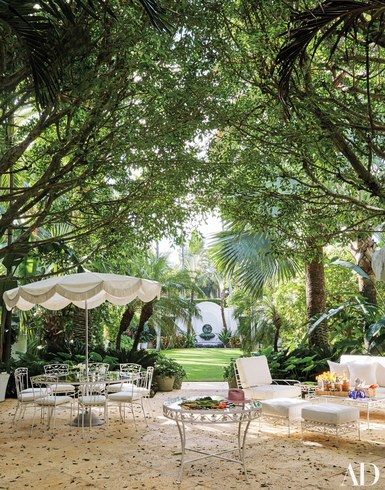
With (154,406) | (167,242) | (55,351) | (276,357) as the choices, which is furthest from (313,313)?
(55,351)

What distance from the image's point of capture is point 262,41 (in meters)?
6.35

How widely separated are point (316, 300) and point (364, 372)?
141 inches

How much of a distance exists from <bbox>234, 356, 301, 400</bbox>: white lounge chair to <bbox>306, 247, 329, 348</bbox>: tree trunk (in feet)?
11.3

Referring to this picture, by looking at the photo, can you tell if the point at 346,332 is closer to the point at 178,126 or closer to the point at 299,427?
the point at 299,427

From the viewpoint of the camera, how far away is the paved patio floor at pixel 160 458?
5730mm

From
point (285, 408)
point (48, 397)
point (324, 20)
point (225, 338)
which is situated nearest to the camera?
point (324, 20)

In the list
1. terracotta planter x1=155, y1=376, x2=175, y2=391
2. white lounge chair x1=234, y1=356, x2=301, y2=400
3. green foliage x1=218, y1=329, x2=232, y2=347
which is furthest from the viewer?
green foliage x1=218, y1=329, x2=232, y2=347

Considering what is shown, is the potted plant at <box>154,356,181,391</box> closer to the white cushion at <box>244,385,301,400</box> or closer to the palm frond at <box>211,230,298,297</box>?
the palm frond at <box>211,230,298,297</box>

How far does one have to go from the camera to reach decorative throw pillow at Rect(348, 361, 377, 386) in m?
9.50

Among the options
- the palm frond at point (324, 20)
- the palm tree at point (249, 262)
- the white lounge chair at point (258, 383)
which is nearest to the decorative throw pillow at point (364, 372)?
the white lounge chair at point (258, 383)

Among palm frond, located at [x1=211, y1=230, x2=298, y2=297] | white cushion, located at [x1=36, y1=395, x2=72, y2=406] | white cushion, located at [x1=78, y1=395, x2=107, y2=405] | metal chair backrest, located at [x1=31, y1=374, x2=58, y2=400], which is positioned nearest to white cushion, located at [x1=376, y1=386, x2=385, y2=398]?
white cushion, located at [x1=78, y1=395, x2=107, y2=405]

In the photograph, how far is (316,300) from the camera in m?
13.0

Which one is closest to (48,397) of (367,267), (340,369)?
(340,369)

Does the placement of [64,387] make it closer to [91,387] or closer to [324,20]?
[91,387]
